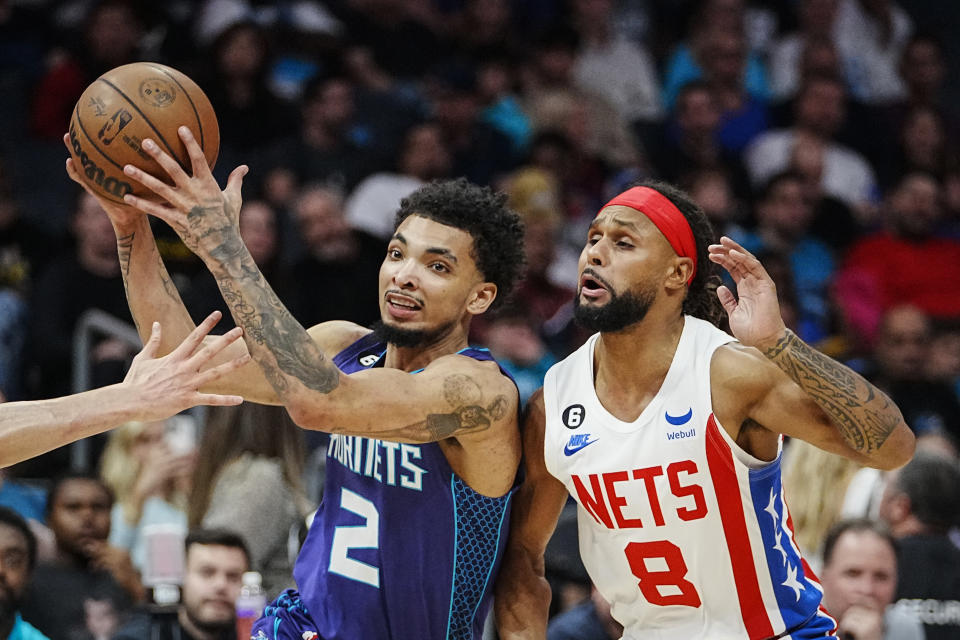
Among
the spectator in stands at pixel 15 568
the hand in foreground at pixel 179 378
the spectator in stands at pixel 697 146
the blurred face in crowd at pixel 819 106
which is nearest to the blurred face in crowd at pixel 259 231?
the spectator in stands at pixel 15 568

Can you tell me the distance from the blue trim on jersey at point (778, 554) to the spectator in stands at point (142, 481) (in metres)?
4.04

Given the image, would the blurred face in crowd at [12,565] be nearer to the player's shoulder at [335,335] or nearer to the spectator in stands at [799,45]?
the player's shoulder at [335,335]

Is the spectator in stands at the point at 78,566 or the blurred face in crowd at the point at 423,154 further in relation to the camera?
the blurred face in crowd at the point at 423,154

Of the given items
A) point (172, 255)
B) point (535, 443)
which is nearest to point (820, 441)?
point (535, 443)

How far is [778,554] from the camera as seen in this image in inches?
174

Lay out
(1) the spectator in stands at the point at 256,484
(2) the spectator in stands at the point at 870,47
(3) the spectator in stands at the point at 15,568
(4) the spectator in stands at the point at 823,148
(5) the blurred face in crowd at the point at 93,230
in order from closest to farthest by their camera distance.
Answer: (3) the spectator in stands at the point at 15,568 → (1) the spectator in stands at the point at 256,484 → (5) the blurred face in crowd at the point at 93,230 → (4) the spectator in stands at the point at 823,148 → (2) the spectator in stands at the point at 870,47

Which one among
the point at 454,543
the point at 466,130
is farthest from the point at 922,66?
the point at 454,543

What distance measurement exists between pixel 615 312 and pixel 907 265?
21.7ft

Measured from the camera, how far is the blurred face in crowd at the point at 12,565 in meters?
5.76

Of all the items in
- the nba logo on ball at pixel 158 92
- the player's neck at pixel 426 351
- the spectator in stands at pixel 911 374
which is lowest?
the spectator in stands at pixel 911 374

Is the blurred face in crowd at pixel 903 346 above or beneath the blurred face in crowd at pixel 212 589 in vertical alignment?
above

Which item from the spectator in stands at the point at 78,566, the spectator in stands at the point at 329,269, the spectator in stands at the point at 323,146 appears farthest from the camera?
the spectator in stands at the point at 323,146

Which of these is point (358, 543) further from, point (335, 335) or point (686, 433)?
point (686, 433)

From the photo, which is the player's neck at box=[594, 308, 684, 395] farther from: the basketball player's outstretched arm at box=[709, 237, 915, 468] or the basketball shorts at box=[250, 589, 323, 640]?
the basketball shorts at box=[250, 589, 323, 640]
